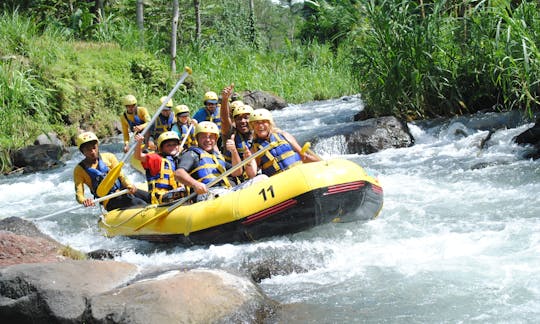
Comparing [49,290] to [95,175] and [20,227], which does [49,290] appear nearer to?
[20,227]

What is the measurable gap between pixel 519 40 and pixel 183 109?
4.26 m

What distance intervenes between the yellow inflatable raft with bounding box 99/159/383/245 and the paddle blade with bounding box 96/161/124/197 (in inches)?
33.5

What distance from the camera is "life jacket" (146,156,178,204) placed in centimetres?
598

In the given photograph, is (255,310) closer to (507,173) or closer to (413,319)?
(413,319)

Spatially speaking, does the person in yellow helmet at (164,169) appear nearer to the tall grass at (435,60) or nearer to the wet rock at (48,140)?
the tall grass at (435,60)

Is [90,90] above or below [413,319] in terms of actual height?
above

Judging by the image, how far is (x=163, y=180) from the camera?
237 inches

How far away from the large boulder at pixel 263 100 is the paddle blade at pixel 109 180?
9934mm

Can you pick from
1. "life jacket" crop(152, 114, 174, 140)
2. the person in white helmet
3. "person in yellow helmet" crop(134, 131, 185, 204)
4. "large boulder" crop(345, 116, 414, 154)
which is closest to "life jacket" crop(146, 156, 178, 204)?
"person in yellow helmet" crop(134, 131, 185, 204)

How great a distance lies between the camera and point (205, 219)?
5.28 metres

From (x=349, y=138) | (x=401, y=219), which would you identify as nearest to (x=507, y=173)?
(x=401, y=219)

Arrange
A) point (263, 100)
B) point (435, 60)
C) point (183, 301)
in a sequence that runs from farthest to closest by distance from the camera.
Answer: point (263, 100), point (435, 60), point (183, 301)

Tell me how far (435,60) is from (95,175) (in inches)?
211

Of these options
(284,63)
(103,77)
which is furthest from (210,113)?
(284,63)
